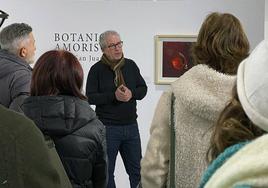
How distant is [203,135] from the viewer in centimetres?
199

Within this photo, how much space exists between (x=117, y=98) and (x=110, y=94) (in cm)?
7

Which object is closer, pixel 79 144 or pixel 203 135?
pixel 203 135

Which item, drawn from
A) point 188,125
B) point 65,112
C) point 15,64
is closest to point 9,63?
point 15,64

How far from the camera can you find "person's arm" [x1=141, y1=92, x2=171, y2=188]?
2182mm

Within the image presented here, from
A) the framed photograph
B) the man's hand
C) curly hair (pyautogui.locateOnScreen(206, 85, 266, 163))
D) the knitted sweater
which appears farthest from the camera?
the framed photograph

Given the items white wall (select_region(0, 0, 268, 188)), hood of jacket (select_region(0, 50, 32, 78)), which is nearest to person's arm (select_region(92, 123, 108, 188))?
hood of jacket (select_region(0, 50, 32, 78))

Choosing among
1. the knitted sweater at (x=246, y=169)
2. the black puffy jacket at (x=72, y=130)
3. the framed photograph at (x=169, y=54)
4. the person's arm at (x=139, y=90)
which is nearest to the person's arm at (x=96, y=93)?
the person's arm at (x=139, y=90)

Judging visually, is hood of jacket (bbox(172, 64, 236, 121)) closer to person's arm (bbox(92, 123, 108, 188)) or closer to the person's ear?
person's arm (bbox(92, 123, 108, 188))

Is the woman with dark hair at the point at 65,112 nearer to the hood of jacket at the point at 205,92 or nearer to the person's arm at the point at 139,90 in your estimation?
the hood of jacket at the point at 205,92

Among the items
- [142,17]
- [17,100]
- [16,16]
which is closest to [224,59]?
[17,100]

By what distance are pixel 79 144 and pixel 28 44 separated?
126cm

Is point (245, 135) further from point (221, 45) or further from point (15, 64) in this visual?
point (15, 64)

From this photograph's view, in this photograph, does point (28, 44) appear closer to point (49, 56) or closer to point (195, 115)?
point (49, 56)

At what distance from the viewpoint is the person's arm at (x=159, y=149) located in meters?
2.18
